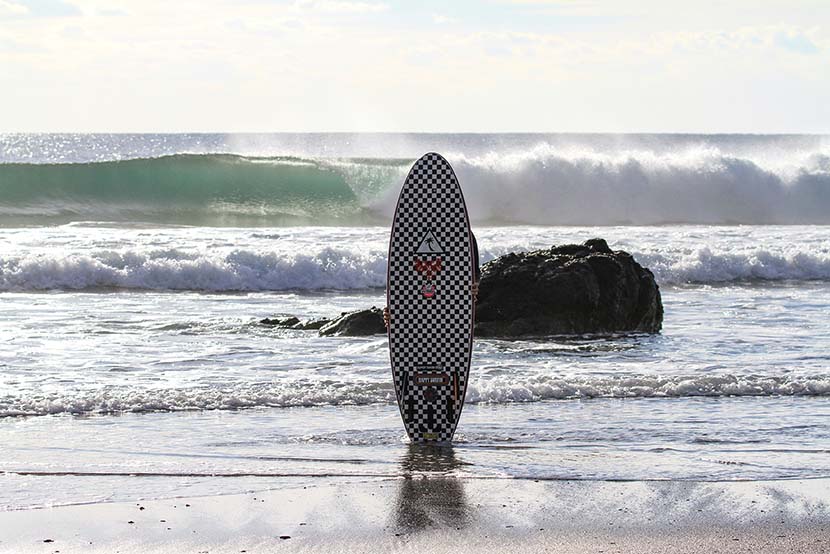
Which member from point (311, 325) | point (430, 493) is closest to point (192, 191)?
point (311, 325)

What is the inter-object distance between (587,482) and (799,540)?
4.08ft

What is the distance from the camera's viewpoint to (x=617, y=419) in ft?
25.1

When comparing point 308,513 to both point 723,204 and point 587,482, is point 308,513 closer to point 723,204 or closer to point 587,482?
point 587,482

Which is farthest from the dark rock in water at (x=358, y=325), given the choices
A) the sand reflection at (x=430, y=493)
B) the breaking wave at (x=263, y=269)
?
the breaking wave at (x=263, y=269)

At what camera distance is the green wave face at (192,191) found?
30375 millimetres

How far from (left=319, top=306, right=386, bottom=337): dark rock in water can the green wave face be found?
61.0 ft

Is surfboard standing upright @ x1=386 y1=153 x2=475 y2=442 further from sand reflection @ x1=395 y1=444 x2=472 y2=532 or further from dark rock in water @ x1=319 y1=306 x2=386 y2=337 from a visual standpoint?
dark rock in water @ x1=319 y1=306 x2=386 y2=337

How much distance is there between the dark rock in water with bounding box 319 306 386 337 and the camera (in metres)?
11.5

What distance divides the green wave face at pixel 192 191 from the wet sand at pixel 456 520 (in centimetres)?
2431

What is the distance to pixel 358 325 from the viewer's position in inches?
453

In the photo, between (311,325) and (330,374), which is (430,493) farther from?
(311,325)

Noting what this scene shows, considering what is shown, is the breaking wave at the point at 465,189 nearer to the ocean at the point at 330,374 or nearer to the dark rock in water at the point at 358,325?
the ocean at the point at 330,374

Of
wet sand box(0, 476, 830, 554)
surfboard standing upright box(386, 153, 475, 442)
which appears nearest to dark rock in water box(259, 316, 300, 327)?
surfboard standing upright box(386, 153, 475, 442)

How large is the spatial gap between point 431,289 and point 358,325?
421cm
